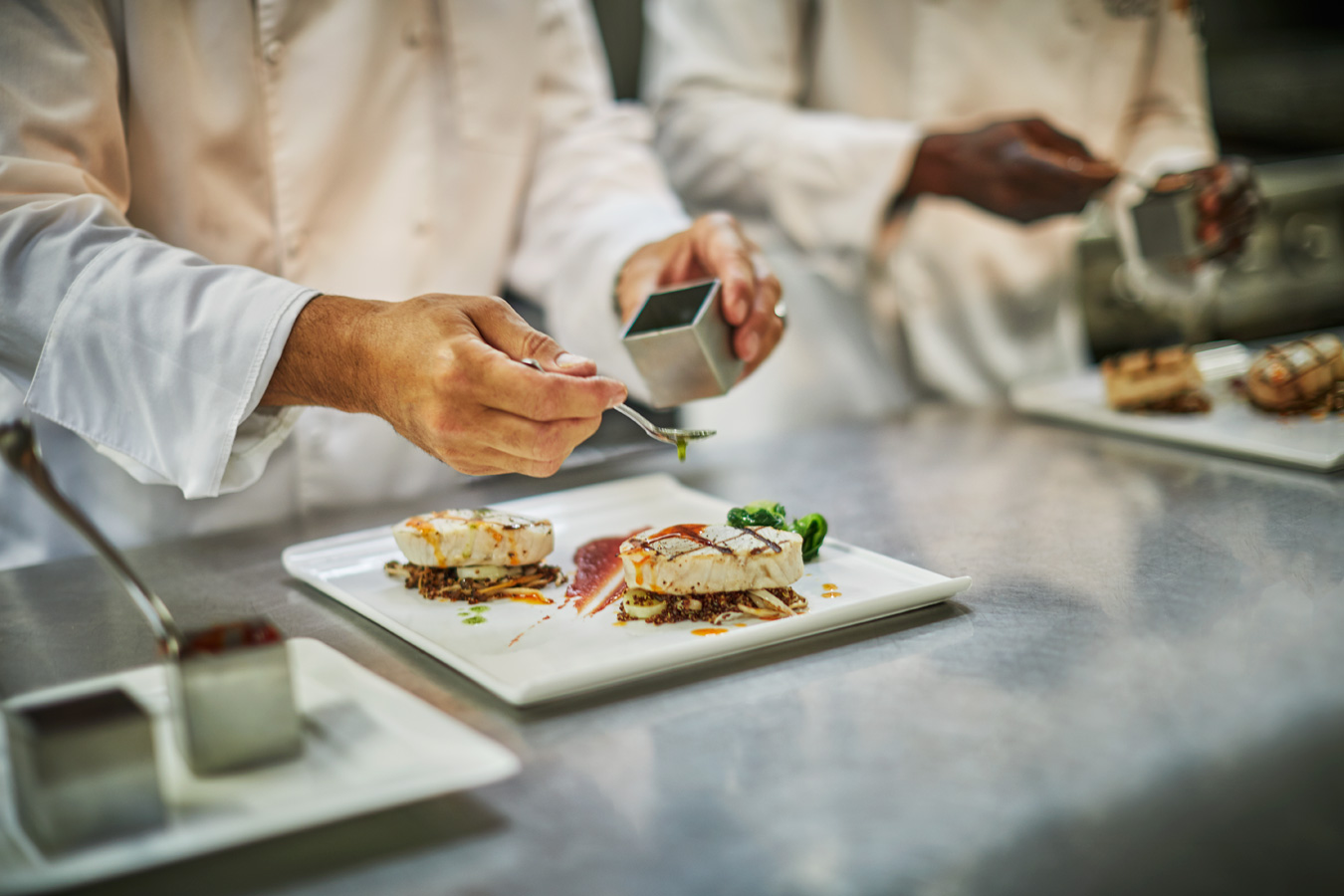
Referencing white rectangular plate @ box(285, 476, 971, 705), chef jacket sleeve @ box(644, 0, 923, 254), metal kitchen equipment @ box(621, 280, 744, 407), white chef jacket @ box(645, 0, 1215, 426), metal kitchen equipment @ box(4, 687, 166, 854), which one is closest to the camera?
metal kitchen equipment @ box(4, 687, 166, 854)

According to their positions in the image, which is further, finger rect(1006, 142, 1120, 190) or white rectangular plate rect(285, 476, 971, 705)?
finger rect(1006, 142, 1120, 190)

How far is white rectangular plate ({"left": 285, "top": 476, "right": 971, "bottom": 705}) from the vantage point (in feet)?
3.16

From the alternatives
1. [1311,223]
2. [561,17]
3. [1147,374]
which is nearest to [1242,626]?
[1147,374]

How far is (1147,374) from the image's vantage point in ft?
6.02

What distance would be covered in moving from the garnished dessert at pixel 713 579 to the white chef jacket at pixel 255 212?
46cm

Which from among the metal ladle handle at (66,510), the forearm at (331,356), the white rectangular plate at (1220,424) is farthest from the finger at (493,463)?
the white rectangular plate at (1220,424)

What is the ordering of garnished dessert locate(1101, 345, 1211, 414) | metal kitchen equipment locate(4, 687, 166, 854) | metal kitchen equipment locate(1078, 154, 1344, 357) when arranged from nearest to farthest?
1. metal kitchen equipment locate(4, 687, 166, 854)
2. garnished dessert locate(1101, 345, 1211, 414)
3. metal kitchen equipment locate(1078, 154, 1344, 357)

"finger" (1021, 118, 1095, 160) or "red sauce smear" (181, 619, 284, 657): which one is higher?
"finger" (1021, 118, 1095, 160)

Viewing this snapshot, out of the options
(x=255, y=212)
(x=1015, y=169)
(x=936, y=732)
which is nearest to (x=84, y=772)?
(x=936, y=732)

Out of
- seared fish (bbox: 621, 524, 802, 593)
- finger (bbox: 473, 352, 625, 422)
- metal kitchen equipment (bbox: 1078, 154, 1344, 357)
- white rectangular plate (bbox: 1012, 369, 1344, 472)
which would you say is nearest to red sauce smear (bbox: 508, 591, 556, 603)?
seared fish (bbox: 621, 524, 802, 593)

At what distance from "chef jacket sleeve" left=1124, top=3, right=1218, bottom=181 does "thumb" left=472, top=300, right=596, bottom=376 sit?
6.03ft

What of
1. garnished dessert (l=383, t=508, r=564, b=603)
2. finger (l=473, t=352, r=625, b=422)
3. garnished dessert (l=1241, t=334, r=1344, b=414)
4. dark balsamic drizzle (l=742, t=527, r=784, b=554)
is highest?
finger (l=473, t=352, r=625, b=422)

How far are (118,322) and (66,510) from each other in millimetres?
447

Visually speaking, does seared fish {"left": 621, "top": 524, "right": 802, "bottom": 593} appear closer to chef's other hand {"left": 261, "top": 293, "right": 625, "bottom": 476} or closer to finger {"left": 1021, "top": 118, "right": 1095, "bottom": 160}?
chef's other hand {"left": 261, "top": 293, "right": 625, "bottom": 476}
